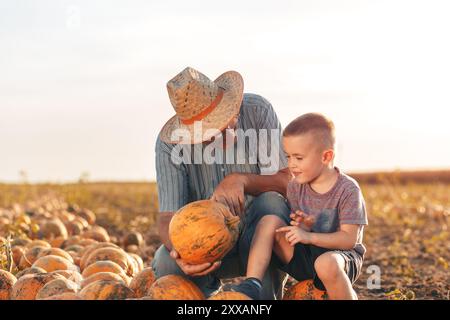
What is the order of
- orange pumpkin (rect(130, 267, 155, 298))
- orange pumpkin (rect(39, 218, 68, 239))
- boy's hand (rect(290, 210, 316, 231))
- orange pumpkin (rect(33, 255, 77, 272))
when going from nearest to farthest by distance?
boy's hand (rect(290, 210, 316, 231)) → orange pumpkin (rect(130, 267, 155, 298)) → orange pumpkin (rect(33, 255, 77, 272)) → orange pumpkin (rect(39, 218, 68, 239))

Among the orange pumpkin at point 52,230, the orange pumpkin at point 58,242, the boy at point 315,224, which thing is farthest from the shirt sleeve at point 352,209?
the orange pumpkin at point 52,230

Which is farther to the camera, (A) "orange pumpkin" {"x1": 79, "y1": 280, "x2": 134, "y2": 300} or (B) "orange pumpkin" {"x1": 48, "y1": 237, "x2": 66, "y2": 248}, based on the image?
(B) "orange pumpkin" {"x1": 48, "y1": 237, "x2": 66, "y2": 248}

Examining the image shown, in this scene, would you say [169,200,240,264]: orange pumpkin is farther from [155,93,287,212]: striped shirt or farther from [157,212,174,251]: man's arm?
[155,93,287,212]: striped shirt

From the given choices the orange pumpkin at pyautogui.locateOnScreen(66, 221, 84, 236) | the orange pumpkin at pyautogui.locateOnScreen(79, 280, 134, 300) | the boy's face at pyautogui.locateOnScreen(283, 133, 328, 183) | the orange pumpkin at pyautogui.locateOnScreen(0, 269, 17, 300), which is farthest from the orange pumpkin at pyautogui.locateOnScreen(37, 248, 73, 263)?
the orange pumpkin at pyautogui.locateOnScreen(66, 221, 84, 236)

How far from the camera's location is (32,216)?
30.5ft

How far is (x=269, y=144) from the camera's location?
4535 mm

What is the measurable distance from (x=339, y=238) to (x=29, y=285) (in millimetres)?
1840

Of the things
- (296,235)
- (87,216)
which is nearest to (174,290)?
(296,235)

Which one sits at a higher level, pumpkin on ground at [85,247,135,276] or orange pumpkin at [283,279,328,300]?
orange pumpkin at [283,279,328,300]

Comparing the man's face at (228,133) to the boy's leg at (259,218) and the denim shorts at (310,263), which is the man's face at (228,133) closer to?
the boy's leg at (259,218)

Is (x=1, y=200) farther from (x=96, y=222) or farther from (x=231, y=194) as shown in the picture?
(x=231, y=194)

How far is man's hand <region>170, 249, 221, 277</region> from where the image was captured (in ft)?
12.9

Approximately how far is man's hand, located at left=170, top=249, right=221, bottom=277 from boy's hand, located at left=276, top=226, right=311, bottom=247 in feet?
1.43
